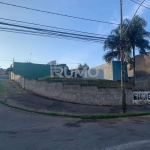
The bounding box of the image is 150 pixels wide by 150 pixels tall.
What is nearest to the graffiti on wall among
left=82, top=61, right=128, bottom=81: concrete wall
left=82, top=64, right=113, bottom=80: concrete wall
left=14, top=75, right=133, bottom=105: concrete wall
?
left=14, top=75, right=133, bottom=105: concrete wall

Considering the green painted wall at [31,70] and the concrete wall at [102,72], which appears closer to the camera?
the concrete wall at [102,72]

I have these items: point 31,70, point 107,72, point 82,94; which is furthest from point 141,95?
point 31,70

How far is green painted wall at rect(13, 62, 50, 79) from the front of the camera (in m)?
29.9

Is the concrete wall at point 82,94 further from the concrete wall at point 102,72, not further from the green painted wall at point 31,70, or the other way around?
the green painted wall at point 31,70

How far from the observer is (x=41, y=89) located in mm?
19281

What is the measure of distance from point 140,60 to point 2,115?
21.1 m

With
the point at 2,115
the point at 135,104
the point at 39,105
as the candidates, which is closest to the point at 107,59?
the point at 135,104

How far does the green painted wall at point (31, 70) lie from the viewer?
29891 millimetres

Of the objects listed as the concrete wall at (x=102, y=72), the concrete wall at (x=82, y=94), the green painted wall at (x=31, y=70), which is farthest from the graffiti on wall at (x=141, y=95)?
the green painted wall at (x=31, y=70)

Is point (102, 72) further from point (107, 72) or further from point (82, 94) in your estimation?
point (82, 94)

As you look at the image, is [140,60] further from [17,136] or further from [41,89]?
[17,136]

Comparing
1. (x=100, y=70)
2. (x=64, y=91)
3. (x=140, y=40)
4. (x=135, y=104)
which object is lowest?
(x=135, y=104)

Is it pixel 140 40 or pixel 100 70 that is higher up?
pixel 140 40

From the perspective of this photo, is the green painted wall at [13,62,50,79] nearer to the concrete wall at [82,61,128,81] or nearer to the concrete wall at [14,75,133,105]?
the concrete wall at [82,61,128,81]
